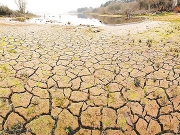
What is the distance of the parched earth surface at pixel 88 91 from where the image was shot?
2.83 m

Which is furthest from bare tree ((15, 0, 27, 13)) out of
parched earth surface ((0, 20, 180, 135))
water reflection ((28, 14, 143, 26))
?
parched earth surface ((0, 20, 180, 135))

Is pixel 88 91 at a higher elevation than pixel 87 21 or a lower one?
lower

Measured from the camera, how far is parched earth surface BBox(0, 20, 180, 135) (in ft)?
9.29

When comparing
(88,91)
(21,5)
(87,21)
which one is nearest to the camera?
(88,91)

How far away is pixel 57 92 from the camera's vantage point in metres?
3.42

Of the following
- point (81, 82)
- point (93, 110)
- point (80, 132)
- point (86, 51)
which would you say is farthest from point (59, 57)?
point (80, 132)

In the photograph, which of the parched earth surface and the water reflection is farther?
the water reflection

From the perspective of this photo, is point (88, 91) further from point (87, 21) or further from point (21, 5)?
point (21, 5)

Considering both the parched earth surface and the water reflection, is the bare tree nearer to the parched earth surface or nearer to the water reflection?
the water reflection

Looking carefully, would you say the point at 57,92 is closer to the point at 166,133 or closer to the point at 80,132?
the point at 80,132

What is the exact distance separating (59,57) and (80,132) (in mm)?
2652

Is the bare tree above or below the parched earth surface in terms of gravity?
above

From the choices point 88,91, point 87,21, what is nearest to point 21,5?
point 87,21

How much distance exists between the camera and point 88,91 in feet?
11.6
